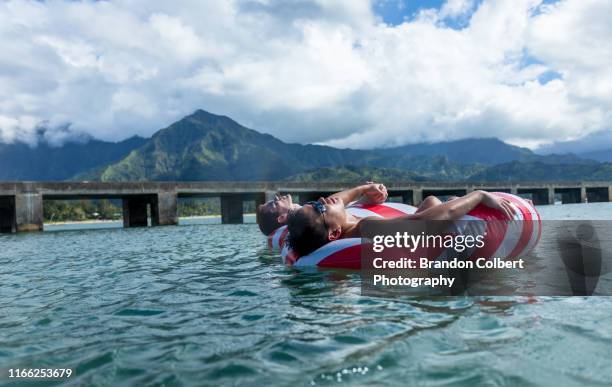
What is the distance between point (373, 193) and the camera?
9.51 meters

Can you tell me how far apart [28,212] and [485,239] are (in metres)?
42.0

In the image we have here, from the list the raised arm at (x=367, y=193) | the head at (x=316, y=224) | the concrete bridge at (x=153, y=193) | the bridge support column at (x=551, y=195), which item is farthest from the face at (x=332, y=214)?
the bridge support column at (x=551, y=195)

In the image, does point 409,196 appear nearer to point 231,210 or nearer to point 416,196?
point 416,196

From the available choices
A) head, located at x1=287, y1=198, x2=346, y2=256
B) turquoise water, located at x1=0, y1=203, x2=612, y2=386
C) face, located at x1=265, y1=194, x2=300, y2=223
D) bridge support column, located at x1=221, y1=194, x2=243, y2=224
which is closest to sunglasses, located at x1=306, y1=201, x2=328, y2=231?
head, located at x1=287, y1=198, x2=346, y2=256

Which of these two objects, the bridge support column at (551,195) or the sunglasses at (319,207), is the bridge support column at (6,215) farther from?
the bridge support column at (551,195)

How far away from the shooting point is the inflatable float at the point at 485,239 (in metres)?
6.94

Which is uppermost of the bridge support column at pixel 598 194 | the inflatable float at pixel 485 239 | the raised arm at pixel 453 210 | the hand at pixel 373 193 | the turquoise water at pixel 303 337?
the hand at pixel 373 193

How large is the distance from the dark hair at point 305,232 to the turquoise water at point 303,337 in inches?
58.2

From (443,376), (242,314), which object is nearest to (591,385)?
(443,376)

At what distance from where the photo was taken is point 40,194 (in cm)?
3953

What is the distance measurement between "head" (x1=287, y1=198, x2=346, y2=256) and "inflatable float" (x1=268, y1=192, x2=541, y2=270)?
0.21 meters

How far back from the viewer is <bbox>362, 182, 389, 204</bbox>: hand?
9.51 meters

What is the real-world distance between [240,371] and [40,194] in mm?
43284

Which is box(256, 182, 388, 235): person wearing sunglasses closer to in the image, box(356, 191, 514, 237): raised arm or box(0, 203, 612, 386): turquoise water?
box(356, 191, 514, 237): raised arm
